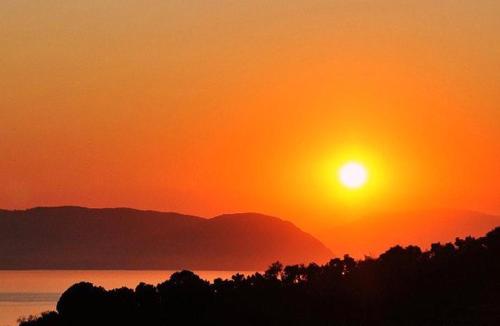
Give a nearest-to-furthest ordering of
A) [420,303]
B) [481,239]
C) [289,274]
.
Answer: [420,303] < [289,274] < [481,239]

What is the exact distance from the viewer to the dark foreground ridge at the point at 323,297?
352ft

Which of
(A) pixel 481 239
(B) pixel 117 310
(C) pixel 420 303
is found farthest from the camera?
(A) pixel 481 239

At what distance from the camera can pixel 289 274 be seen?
123062 mm

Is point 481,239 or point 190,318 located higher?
point 481,239

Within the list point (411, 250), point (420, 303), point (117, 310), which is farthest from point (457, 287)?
point (117, 310)

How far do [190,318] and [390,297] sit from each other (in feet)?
63.7

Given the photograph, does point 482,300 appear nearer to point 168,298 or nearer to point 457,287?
point 457,287

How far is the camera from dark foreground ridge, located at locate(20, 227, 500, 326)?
→ 352 ft

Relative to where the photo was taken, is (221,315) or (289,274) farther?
(289,274)

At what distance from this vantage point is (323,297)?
11531 cm

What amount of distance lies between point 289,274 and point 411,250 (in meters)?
16.4

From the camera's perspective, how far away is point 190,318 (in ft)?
352

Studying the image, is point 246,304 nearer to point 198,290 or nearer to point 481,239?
point 198,290

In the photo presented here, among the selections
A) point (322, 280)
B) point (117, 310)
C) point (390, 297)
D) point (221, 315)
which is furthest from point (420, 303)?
point (117, 310)
